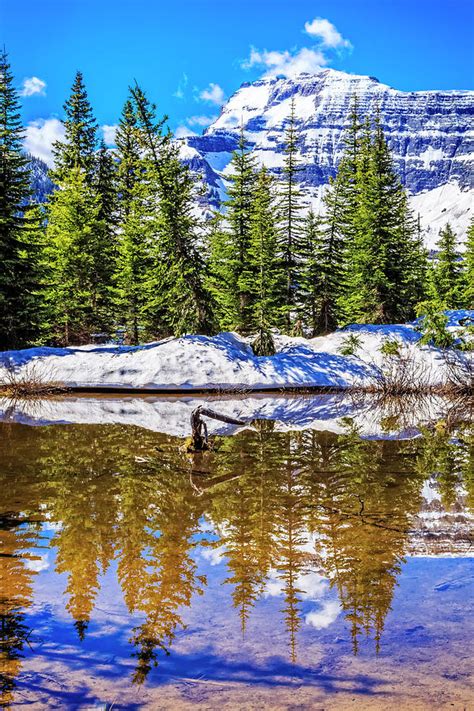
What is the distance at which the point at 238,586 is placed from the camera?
4992 millimetres

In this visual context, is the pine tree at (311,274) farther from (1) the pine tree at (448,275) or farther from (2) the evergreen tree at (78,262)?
(1) the pine tree at (448,275)

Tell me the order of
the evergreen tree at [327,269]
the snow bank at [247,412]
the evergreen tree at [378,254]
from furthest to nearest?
1. the evergreen tree at [327,269]
2. the evergreen tree at [378,254]
3. the snow bank at [247,412]

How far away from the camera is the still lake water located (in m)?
3.64

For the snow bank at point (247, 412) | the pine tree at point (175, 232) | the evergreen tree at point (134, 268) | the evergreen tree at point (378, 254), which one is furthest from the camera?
the evergreen tree at point (378, 254)

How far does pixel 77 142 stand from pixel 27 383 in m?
20.5

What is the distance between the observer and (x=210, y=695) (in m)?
3.54

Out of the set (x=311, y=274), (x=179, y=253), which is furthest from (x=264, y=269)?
(x=179, y=253)

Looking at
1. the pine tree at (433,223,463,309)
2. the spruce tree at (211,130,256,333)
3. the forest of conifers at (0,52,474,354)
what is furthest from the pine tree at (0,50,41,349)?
the pine tree at (433,223,463,309)

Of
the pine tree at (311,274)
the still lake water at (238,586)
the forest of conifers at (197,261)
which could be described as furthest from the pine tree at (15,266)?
the still lake water at (238,586)

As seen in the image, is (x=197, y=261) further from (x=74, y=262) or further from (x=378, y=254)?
(x=378, y=254)

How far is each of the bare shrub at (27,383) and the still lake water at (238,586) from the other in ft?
34.4

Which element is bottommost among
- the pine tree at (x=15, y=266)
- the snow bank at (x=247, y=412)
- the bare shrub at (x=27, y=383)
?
the snow bank at (x=247, y=412)

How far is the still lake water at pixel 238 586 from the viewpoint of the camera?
143 inches

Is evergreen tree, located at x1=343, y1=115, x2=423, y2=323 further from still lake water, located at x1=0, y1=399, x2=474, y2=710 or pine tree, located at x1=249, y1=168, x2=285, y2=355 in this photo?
still lake water, located at x1=0, y1=399, x2=474, y2=710
